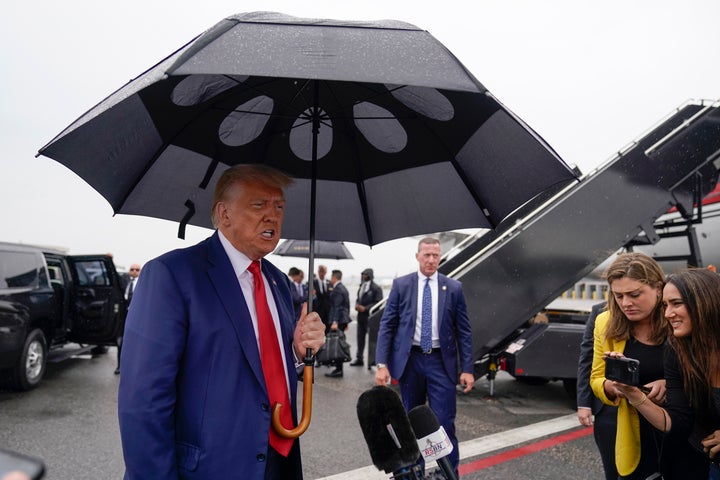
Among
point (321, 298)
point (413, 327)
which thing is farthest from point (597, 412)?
point (321, 298)

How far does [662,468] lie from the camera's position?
8.09ft

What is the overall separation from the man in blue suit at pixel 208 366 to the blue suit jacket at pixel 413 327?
96.7 inches

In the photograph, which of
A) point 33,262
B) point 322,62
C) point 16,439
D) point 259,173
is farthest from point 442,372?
point 33,262

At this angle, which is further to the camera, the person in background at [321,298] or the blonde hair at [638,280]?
the person in background at [321,298]

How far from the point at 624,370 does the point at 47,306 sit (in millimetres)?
7748

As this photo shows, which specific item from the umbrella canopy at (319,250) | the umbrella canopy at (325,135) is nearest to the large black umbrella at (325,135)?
the umbrella canopy at (325,135)

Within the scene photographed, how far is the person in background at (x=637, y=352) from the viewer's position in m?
2.53

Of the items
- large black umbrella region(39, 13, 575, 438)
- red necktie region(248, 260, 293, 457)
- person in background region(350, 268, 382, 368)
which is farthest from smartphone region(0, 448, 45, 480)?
person in background region(350, 268, 382, 368)

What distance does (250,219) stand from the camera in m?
1.94

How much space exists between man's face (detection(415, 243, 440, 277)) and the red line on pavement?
1.67m

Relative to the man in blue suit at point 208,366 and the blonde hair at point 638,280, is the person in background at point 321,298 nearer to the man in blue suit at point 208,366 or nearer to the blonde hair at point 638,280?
the blonde hair at point 638,280

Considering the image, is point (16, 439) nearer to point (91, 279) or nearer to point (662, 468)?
point (91, 279)

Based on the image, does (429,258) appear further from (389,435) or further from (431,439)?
(389,435)

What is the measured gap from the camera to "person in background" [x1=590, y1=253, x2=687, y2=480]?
253cm
